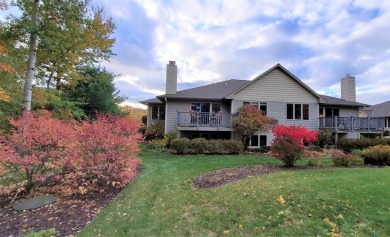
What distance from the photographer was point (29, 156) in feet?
21.7

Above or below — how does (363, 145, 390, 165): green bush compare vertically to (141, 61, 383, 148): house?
below

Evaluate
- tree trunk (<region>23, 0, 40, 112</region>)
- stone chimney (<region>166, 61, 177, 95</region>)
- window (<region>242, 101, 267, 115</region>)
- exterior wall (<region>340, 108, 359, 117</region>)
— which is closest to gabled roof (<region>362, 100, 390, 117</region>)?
exterior wall (<region>340, 108, 359, 117</region>)

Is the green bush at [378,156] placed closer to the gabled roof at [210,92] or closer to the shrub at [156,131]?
the gabled roof at [210,92]

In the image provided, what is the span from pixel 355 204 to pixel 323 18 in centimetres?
1223

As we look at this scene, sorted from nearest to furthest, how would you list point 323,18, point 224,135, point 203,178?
point 203,178, point 323,18, point 224,135

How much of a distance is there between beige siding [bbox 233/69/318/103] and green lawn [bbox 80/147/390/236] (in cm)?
1183

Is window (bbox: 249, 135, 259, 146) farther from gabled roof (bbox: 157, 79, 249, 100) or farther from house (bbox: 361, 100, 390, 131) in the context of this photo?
house (bbox: 361, 100, 390, 131)

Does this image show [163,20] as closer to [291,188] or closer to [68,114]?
[68,114]

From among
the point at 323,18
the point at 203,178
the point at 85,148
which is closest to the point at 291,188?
the point at 203,178

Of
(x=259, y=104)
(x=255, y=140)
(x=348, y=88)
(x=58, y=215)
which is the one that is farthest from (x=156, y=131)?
(x=348, y=88)

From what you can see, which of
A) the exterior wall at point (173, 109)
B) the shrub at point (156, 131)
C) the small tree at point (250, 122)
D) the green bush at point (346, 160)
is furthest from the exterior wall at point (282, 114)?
the green bush at point (346, 160)

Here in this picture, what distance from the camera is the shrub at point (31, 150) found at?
21.5 ft

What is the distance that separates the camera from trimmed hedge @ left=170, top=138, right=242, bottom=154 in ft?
49.4

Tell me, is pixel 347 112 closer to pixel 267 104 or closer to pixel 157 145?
pixel 267 104
